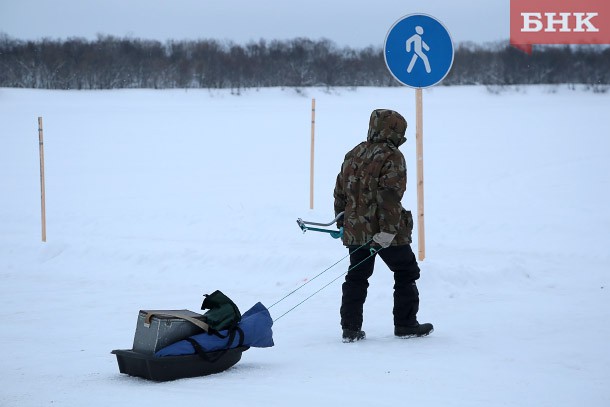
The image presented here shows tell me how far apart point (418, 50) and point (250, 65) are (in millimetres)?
45295

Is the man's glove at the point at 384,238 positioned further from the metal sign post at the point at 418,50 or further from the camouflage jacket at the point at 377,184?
Answer: the metal sign post at the point at 418,50

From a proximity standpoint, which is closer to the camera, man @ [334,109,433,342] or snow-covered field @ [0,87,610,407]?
snow-covered field @ [0,87,610,407]

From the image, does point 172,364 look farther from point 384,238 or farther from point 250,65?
point 250,65

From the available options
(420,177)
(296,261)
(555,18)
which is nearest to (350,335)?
(420,177)

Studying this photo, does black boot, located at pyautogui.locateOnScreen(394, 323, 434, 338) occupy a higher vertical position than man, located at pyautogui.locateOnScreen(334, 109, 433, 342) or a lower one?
lower

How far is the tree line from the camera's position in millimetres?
48719

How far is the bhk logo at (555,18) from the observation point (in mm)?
16688

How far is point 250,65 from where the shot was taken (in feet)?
173

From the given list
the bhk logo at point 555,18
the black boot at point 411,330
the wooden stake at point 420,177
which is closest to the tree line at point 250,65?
the bhk logo at point 555,18

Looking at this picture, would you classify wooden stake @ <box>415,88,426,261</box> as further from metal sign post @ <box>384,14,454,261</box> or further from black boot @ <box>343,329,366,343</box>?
black boot @ <box>343,329,366,343</box>

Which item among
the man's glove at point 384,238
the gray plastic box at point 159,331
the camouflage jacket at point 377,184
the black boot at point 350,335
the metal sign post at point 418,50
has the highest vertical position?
the metal sign post at point 418,50

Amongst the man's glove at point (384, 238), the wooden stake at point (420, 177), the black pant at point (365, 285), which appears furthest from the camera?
the wooden stake at point (420, 177)

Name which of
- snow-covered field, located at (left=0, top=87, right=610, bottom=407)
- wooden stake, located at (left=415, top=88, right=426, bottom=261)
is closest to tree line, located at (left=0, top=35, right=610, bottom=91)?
snow-covered field, located at (left=0, top=87, right=610, bottom=407)

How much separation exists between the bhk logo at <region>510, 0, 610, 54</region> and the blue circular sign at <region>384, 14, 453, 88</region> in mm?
8425
